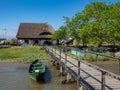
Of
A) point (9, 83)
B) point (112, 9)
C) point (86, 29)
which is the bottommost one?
point (9, 83)

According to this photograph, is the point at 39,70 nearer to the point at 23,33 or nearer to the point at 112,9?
the point at 112,9

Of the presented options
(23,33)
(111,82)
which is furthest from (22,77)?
(23,33)

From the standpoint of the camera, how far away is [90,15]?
4509cm

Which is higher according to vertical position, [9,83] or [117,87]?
[117,87]

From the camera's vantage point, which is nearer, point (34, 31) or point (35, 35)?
point (35, 35)

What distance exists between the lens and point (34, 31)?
73500mm

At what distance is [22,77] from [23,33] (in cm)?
4906

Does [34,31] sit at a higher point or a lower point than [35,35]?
higher

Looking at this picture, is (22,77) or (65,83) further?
(22,77)

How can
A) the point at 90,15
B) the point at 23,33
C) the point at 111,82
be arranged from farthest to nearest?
the point at 23,33, the point at 90,15, the point at 111,82

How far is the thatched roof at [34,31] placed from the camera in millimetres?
71613

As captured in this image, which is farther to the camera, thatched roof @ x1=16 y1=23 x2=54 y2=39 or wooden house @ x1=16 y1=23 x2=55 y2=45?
thatched roof @ x1=16 y1=23 x2=54 y2=39

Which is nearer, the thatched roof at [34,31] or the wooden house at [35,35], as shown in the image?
the wooden house at [35,35]

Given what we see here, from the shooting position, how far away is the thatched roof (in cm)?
7161
